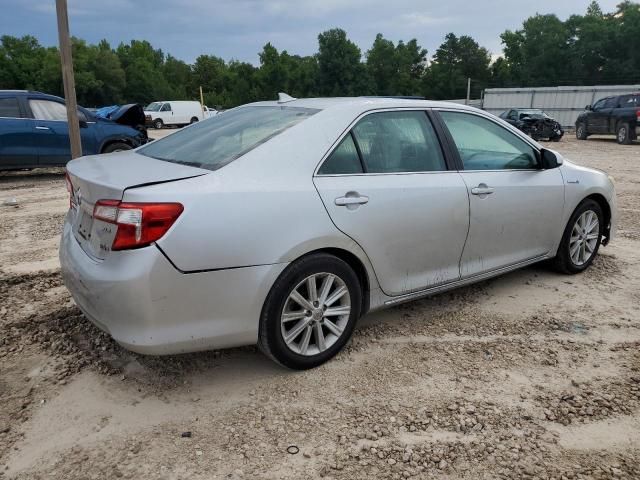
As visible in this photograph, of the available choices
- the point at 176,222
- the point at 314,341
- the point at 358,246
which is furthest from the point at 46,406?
the point at 358,246

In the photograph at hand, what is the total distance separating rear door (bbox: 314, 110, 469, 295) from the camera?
3.20 metres

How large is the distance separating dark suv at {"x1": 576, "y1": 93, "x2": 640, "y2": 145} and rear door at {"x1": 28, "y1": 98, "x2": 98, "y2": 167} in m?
17.4

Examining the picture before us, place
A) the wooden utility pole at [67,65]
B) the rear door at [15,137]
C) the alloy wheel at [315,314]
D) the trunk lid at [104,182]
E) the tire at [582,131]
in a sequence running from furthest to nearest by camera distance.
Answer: the tire at [582,131] < the rear door at [15,137] < the wooden utility pole at [67,65] < the alloy wheel at [315,314] < the trunk lid at [104,182]

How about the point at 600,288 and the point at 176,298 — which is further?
the point at 600,288

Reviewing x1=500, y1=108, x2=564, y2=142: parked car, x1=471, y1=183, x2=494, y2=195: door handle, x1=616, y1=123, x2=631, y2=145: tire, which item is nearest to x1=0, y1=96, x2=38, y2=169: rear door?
x1=471, y1=183, x2=494, y2=195: door handle

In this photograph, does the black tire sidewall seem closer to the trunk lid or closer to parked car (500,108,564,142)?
the trunk lid

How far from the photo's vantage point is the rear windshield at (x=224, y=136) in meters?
3.11

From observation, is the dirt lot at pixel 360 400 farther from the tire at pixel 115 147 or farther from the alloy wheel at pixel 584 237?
the tire at pixel 115 147

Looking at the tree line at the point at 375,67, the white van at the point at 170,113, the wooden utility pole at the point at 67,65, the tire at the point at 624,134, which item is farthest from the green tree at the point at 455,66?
the wooden utility pole at the point at 67,65

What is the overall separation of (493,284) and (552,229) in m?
0.67

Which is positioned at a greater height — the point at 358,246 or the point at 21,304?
the point at 358,246

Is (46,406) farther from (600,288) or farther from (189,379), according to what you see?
(600,288)

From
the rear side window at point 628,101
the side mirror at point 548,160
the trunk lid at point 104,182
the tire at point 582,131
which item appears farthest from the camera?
the tire at point 582,131

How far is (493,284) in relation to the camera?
4.71 m
